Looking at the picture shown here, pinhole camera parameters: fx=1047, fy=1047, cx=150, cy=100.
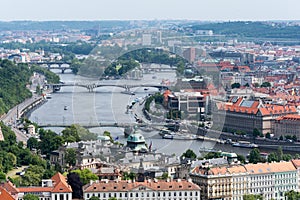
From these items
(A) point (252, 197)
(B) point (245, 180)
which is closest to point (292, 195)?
(A) point (252, 197)

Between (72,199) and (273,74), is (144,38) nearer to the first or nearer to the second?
(72,199)

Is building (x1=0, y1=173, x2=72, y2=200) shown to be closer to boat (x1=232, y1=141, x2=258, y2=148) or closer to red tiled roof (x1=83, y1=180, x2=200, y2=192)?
red tiled roof (x1=83, y1=180, x2=200, y2=192)

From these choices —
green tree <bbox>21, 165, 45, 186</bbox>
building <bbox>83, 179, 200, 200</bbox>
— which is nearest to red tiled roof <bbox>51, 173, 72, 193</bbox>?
building <bbox>83, 179, 200, 200</bbox>

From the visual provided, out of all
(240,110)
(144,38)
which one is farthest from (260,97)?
(144,38)

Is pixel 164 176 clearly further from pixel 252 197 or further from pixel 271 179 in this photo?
pixel 271 179

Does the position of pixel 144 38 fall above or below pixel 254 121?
above
